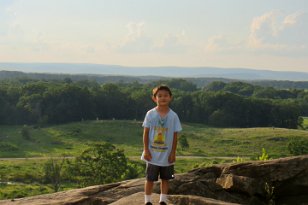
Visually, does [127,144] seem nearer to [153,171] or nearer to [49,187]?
[49,187]

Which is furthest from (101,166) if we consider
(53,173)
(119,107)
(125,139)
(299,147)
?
(119,107)

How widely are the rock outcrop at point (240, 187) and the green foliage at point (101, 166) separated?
39.2 metres

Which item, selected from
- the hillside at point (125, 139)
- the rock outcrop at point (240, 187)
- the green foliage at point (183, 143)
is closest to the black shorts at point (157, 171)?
the rock outcrop at point (240, 187)

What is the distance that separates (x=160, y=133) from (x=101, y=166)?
155 ft

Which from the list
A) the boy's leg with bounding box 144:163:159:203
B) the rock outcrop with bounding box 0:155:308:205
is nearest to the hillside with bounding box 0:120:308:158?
the rock outcrop with bounding box 0:155:308:205

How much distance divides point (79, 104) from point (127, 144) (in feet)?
124

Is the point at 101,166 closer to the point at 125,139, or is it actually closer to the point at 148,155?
the point at 148,155

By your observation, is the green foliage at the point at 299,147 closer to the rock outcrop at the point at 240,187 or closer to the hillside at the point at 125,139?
the hillside at the point at 125,139

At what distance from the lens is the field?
259 feet

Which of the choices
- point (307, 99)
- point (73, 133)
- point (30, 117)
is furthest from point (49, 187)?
point (307, 99)

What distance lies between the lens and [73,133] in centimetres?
11344

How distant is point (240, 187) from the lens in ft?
50.6

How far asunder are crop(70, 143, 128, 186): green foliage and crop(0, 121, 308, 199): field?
1213 cm

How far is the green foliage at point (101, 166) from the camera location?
184 feet
